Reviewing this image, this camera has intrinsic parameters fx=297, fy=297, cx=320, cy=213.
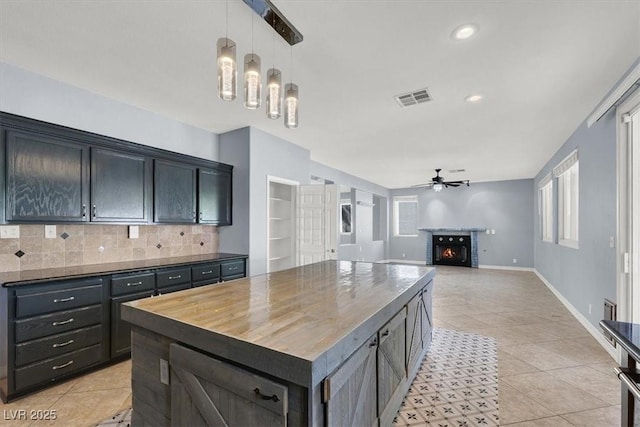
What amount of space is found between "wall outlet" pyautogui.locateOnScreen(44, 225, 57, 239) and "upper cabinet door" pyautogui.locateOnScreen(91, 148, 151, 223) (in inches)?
14.2

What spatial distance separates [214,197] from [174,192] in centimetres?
57

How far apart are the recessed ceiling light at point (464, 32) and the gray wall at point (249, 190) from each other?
112 inches

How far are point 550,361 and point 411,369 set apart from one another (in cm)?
165

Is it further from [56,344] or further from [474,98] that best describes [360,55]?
[56,344]

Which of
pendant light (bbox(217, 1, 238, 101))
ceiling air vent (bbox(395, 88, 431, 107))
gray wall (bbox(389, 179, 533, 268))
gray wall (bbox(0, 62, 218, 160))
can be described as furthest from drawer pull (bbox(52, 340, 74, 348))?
gray wall (bbox(389, 179, 533, 268))

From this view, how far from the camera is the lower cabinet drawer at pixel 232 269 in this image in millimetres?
3823

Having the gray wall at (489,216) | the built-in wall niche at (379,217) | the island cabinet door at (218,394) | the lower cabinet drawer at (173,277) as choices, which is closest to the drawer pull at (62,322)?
the lower cabinet drawer at (173,277)

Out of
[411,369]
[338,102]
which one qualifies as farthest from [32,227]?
[411,369]

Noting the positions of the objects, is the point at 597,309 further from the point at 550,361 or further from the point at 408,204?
the point at 408,204

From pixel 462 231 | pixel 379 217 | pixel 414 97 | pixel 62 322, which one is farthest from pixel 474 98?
pixel 379 217

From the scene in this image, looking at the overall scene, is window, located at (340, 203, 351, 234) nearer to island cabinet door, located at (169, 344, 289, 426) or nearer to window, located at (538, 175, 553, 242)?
window, located at (538, 175, 553, 242)

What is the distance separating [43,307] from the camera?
2.37m

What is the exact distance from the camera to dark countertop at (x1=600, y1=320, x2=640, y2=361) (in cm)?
116

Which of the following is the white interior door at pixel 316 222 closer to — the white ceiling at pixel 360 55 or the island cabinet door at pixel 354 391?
the white ceiling at pixel 360 55
